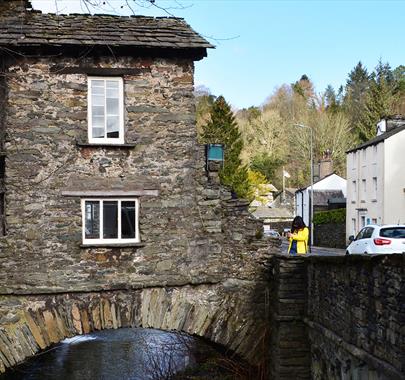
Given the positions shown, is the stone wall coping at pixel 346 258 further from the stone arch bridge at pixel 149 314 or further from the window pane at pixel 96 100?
the window pane at pixel 96 100

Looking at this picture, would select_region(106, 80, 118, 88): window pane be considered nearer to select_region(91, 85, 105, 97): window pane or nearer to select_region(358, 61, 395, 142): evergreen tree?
select_region(91, 85, 105, 97): window pane

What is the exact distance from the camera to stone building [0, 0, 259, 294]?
12914mm

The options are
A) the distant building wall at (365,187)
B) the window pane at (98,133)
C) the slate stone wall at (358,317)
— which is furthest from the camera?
the distant building wall at (365,187)

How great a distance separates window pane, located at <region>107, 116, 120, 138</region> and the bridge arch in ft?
11.0

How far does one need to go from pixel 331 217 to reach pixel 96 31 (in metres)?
33.8

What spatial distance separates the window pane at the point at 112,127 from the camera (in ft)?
43.8

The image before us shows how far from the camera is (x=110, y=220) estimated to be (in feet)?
43.5

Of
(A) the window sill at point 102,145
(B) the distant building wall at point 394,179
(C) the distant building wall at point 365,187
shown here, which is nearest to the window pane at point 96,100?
(A) the window sill at point 102,145

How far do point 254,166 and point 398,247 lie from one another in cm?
5175

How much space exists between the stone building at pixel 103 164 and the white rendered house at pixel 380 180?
24113 millimetres

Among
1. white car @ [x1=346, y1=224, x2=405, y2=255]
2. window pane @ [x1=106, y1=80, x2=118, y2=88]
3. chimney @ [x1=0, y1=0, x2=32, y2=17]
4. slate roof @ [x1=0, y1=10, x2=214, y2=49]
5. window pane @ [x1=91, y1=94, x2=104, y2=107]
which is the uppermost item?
chimney @ [x1=0, y1=0, x2=32, y2=17]

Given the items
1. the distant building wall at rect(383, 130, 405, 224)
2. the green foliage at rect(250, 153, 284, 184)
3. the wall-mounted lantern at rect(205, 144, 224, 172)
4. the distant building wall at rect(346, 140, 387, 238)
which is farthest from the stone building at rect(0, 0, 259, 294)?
the green foliage at rect(250, 153, 284, 184)

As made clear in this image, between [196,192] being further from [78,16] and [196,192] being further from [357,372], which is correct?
[357,372]

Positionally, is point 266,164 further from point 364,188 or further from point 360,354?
point 360,354
